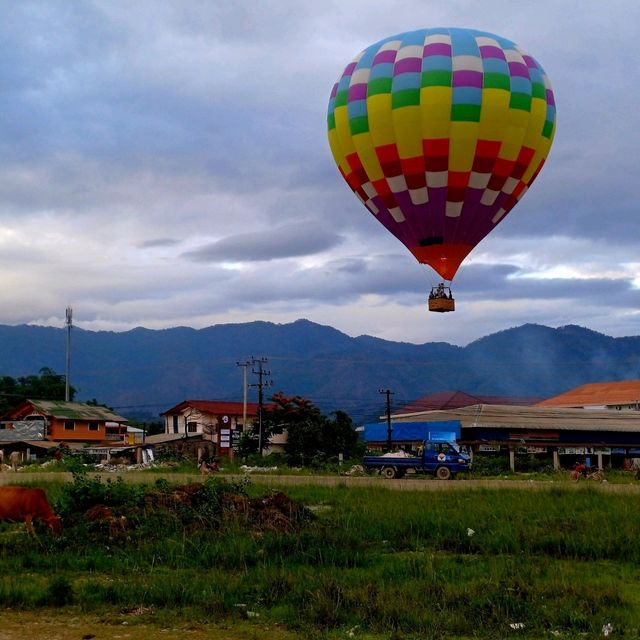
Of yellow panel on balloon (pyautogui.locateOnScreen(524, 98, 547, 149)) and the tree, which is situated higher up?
yellow panel on balloon (pyautogui.locateOnScreen(524, 98, 547, 149))

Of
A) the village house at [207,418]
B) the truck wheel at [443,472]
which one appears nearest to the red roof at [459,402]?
the village house at [207,418]

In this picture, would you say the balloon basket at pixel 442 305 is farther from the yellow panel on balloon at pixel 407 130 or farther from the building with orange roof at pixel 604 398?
the building with orange roof at pixel 604 398

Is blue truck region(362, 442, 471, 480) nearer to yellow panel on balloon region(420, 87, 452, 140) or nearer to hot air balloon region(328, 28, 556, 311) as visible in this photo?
hot air balloon region(328, 28, 556, 311)

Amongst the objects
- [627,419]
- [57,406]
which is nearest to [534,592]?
[627,419]

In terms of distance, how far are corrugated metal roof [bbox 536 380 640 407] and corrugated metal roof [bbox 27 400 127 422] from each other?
1987 inches

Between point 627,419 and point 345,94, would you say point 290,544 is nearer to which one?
point 345,94

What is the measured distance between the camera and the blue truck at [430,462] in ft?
146

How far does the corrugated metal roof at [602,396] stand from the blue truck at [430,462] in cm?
5846

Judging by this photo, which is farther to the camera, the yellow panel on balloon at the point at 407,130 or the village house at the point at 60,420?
the village house at the point at 60,420

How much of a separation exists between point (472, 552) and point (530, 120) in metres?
20.0

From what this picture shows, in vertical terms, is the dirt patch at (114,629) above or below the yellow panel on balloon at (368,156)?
below

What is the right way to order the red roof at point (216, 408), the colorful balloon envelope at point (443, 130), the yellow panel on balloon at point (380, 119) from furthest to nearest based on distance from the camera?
the red roof at point (216, 408)
the yellow panel on balloon at point (380, 119)
the colorful balloon envelope at point (443, 130)

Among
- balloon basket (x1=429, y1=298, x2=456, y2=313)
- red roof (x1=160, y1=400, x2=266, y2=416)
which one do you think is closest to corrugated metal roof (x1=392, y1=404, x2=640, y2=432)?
red roof (x1=160, y1=400, x2=266, y2=416)

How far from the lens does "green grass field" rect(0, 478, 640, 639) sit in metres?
11.8
